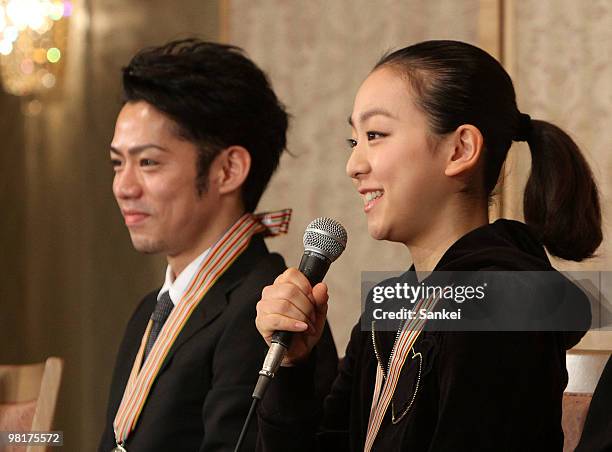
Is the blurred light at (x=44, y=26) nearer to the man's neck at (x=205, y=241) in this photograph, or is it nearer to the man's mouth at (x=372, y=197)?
the man's neck at (x=205, y=241)

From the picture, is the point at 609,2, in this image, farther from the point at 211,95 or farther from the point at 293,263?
the point at 293,263

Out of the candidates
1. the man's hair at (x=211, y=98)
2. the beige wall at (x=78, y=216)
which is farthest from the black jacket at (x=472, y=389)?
the beige wall at (x=78, y=216)

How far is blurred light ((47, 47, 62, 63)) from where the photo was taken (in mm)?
2568

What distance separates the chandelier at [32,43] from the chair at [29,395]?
1266 mm

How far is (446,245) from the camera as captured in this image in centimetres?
105

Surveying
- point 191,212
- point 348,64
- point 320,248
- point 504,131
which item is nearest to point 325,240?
point 320,248

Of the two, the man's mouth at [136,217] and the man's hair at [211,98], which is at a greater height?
the man's hair at [211,98]

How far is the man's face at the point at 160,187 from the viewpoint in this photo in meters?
1.51

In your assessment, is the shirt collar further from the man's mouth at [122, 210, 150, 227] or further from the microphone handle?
the microphone handle

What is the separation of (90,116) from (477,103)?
1.83 meters

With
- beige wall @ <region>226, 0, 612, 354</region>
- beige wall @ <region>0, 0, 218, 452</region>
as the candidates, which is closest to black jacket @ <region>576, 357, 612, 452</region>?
beige wall @ <region>226, 0, 612, 354</region>

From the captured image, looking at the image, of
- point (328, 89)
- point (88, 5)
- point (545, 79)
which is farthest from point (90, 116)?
point (545, 79)

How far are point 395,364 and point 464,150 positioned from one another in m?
0.25

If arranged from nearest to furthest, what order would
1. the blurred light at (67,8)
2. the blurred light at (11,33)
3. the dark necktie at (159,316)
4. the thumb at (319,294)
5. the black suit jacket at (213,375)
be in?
1. the thumb at (319,294)
2. the black suit jacket at (213,375)
3. the dark necktie at (159,316)
4. the blurred light at (11,33)
5. the blurred light at (67,8)
